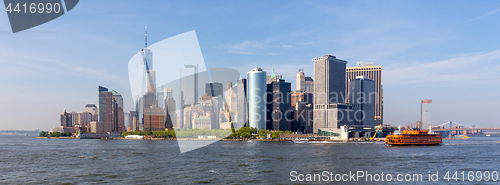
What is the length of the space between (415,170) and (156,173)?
4220cm

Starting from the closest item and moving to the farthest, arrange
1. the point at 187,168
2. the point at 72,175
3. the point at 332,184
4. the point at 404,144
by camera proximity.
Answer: the point at 332,184 < the point at 72,175 < the point at 187,168 < the point at 404,144

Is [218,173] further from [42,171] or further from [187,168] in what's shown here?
[42,171]

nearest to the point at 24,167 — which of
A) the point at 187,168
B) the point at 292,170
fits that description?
the point at 187,168

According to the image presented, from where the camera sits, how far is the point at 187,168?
58.8 meters

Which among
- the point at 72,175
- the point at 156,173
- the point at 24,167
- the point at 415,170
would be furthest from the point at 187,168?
the point at 415,170

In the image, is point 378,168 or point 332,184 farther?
point 378,168

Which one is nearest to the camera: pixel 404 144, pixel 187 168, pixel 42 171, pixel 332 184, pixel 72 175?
pixel 332 184

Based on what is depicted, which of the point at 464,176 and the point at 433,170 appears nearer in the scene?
the point at 464,176

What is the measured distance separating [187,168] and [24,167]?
27996 mm

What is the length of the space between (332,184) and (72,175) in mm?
36434

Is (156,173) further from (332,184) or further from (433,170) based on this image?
(433,170)

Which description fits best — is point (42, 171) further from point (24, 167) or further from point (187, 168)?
point (187, 168)

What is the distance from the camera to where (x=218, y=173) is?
53.4 metres

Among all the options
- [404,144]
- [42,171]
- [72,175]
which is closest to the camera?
[72,175]
